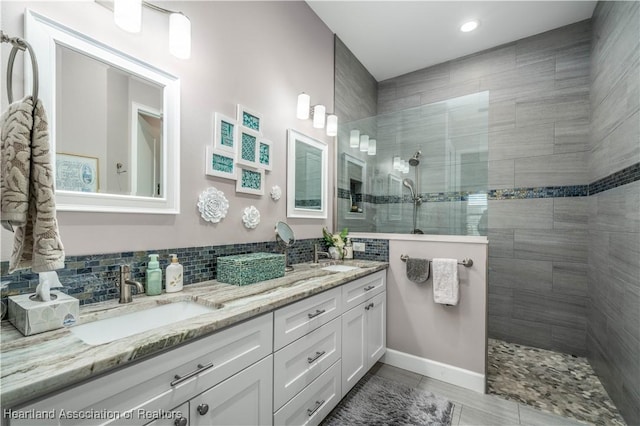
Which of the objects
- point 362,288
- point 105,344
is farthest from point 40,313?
point 362,288

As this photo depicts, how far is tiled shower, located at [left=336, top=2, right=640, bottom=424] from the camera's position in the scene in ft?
6.19

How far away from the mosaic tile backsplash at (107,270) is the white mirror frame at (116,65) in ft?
0.66

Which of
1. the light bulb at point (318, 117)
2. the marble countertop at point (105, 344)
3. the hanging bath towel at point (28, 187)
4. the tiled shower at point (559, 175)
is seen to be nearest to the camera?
the marble countertop at point (105, 344)

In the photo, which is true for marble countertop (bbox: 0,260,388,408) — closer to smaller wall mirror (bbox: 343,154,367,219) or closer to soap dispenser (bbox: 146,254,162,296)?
soap dispenser (bbox: 146,254,162,296)

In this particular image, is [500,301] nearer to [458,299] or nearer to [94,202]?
[458,299]

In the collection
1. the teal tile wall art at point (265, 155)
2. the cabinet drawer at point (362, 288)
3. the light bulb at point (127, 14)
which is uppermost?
the light bulb at point (127, 14)

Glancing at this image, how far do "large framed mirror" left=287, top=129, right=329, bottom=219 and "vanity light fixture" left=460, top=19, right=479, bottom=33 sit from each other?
169cm

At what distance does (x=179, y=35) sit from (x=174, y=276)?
113 centimetres

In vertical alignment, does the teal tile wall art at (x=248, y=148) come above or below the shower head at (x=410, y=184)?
above

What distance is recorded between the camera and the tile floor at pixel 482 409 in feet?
5.64

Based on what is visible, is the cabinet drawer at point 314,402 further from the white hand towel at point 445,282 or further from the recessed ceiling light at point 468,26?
the recessed ceiling light at point 468,26

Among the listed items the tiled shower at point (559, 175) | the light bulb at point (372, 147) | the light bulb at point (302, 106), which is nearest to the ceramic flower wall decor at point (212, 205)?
the light bulb at point (302, 106)

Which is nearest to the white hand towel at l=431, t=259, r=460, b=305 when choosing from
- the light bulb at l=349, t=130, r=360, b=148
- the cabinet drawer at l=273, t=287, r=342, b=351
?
the cabinet drawer at l=273, t=287, r=342, b=351

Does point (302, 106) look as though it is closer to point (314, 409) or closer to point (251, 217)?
point (251, 217)
